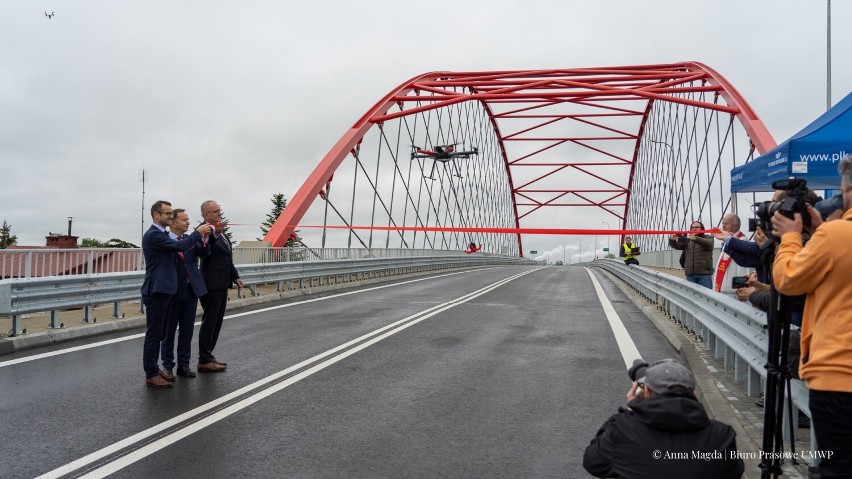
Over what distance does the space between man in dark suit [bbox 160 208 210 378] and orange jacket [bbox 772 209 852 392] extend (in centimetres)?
555

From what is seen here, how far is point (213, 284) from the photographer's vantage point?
7.36 metres

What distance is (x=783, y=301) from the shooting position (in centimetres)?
316

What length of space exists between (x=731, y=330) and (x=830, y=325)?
3.42 m

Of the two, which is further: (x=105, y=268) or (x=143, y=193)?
(x=143, y=193)

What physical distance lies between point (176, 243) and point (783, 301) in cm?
525

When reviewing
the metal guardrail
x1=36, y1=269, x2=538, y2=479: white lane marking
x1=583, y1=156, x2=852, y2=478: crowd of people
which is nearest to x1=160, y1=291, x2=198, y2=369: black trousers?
x1=36, y1=269, x2=538, y2=479: white lane marking

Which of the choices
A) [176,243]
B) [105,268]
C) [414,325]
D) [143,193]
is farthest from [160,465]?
[143,193]

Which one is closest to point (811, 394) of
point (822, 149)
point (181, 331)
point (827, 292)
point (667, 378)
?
point (827, 292)

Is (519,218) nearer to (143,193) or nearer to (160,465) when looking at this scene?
(143,193)

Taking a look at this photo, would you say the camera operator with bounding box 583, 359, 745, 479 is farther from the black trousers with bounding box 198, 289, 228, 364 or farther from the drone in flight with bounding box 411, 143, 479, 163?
the drone in flight with bounding box 411, 143, 479, 163

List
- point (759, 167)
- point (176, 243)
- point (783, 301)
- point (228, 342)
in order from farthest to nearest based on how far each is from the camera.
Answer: point (759, 167)
point (228, 342)
point (176, 243)
point (783, 301)

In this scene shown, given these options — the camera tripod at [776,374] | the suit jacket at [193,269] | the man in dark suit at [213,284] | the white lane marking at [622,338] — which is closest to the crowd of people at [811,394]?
the camera tripod at [776,374]

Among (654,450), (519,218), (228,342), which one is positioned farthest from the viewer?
(519,218)

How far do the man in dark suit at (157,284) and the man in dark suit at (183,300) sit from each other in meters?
0.19
